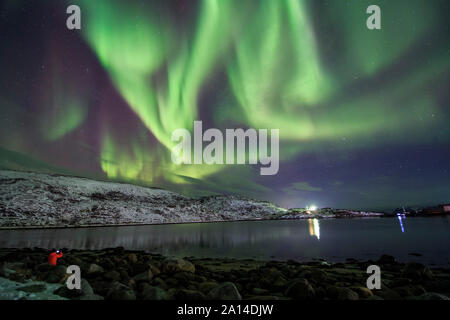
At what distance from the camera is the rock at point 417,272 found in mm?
16969

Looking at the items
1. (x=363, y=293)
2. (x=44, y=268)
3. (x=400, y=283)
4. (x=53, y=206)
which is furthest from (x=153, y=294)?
(x=53, y=206)

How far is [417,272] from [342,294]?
10.2 m

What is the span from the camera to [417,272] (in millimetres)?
17234

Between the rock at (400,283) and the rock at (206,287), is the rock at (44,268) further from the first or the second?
the rock at (400,283)

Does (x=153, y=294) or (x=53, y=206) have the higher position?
(x=53, y=206)

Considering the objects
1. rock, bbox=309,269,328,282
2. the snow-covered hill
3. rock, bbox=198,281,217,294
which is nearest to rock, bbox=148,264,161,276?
rock, bbox=198,281,217,294

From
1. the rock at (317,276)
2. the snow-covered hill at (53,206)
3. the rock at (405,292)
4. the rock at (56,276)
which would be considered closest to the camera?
the rock at (405,292)

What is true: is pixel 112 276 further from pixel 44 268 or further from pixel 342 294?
pixel 342 294

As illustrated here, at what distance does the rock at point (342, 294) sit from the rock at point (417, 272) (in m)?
9.42

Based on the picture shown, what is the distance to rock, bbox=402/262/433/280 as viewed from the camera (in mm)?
16969

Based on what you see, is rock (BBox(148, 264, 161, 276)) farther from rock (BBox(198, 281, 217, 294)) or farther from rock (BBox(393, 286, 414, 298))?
rock (BBox(393, 286, 414, 298))

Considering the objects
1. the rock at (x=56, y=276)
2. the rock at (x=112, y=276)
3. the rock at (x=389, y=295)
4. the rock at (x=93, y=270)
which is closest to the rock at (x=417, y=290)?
the rock at (x=389, y=295)
